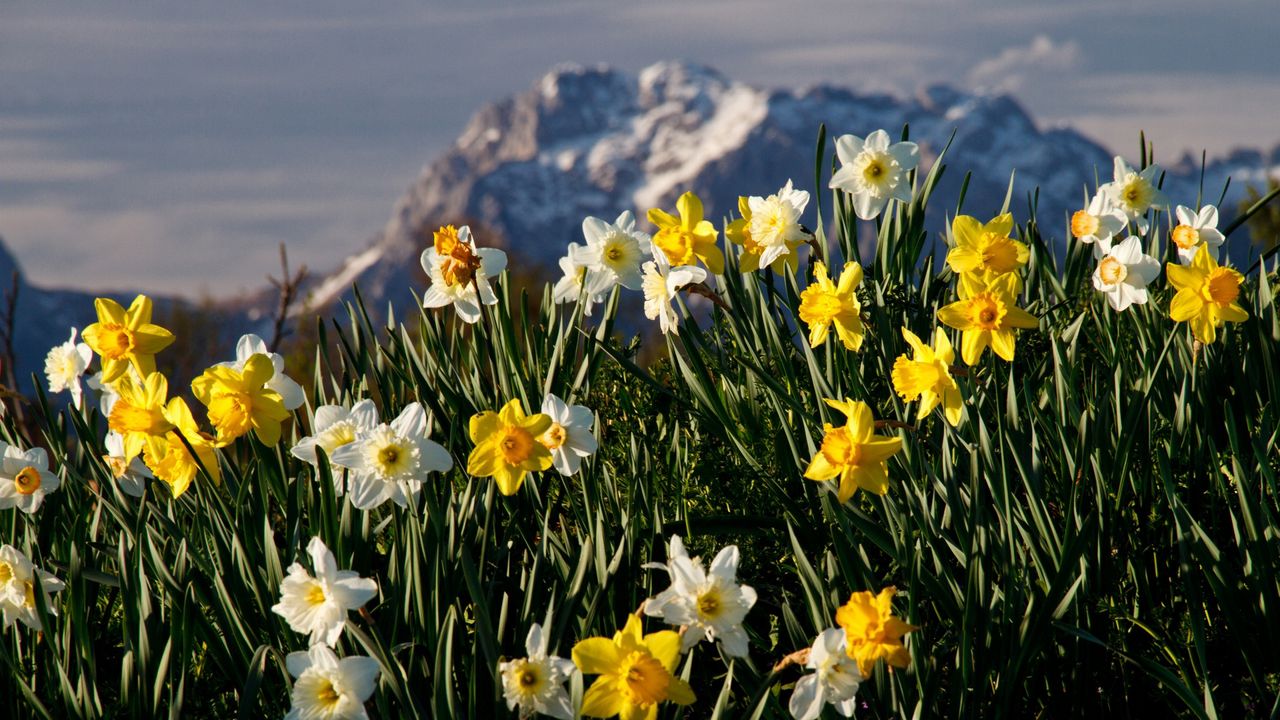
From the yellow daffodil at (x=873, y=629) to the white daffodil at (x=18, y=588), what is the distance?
143 cm

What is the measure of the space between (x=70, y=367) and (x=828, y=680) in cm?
195

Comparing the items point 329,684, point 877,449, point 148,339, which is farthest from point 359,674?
point 148,339

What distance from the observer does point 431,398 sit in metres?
2.23

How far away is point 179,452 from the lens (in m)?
1.89

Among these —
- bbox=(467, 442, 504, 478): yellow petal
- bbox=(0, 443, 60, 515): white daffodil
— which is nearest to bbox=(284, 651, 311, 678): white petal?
bbox=(467, 442, 504, 478): yellow petal

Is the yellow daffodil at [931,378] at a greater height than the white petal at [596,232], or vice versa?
the white petal at [596,232]

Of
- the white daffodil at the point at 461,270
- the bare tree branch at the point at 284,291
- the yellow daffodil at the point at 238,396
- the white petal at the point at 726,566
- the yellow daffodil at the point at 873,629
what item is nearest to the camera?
the yellow daffodil at the point at 873,629

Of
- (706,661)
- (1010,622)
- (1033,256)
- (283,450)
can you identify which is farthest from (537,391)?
(1033,256)

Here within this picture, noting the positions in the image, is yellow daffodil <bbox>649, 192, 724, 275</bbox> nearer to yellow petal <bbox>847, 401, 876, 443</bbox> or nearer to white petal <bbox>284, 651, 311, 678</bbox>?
yellow petal <bbox>847, 401, 876, 443</bbox>

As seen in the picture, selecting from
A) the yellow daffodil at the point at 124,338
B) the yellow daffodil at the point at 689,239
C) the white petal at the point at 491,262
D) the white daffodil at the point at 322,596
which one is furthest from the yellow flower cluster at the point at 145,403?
the yellow daffodil at the point at 689,239

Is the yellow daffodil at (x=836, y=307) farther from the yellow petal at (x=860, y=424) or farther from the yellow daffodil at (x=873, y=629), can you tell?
the yellow daffodil at (x=873, y=629)

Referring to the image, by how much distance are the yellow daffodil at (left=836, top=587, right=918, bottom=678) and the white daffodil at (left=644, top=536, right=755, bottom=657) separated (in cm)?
15

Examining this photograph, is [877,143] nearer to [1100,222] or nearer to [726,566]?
[1100,222]

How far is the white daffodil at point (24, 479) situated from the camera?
2061 millimetres
